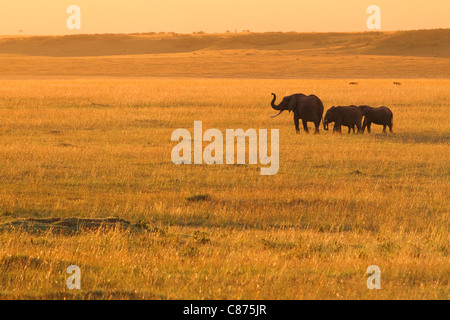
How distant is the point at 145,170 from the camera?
60.7ft

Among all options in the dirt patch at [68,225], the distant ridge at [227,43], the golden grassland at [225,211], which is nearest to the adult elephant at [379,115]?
the golden grassland at [225,211]

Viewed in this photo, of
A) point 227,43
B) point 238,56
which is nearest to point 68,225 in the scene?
point 238,56

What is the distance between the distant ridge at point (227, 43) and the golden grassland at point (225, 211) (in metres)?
92.1

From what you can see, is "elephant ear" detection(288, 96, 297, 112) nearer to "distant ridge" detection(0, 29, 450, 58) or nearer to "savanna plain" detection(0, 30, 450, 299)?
"savanna plain" detection(0, 30, 450, 299)

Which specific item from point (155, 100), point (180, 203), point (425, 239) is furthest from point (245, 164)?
point (155, 100)

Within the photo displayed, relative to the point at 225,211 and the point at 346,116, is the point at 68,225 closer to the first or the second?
the point at 225,211

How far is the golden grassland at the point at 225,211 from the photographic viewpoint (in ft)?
26.6

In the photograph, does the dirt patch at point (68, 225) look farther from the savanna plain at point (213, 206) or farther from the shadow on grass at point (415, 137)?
the shadow on grass at point (415, 137)

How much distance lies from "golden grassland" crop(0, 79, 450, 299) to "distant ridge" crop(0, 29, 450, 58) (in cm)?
9212

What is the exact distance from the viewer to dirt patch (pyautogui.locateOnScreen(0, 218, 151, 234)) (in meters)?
11.0

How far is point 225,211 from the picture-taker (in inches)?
530

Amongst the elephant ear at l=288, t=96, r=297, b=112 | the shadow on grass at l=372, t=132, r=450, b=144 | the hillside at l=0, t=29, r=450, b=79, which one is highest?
the hillside at l=0, t=29, r=450, b=79

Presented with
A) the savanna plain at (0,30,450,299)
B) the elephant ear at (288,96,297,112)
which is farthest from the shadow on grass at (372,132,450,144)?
the elephant ear at (288,96,297,112)

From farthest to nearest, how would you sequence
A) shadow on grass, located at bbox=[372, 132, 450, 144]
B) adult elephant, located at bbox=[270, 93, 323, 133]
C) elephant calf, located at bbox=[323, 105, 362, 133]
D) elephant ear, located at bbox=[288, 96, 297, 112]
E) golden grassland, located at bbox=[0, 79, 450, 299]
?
elephant ear, located at bbox=[288, 96, 297, 112], adult elephant, located at bbox=[270, 93, 323, 133], elephant calf, located at bbox=[323, 105, 362, 133], shadow on grass, located at bbox=[372, 132, 450, 144], golden grassland, located at bbox=[0, 79, 450, 299]
